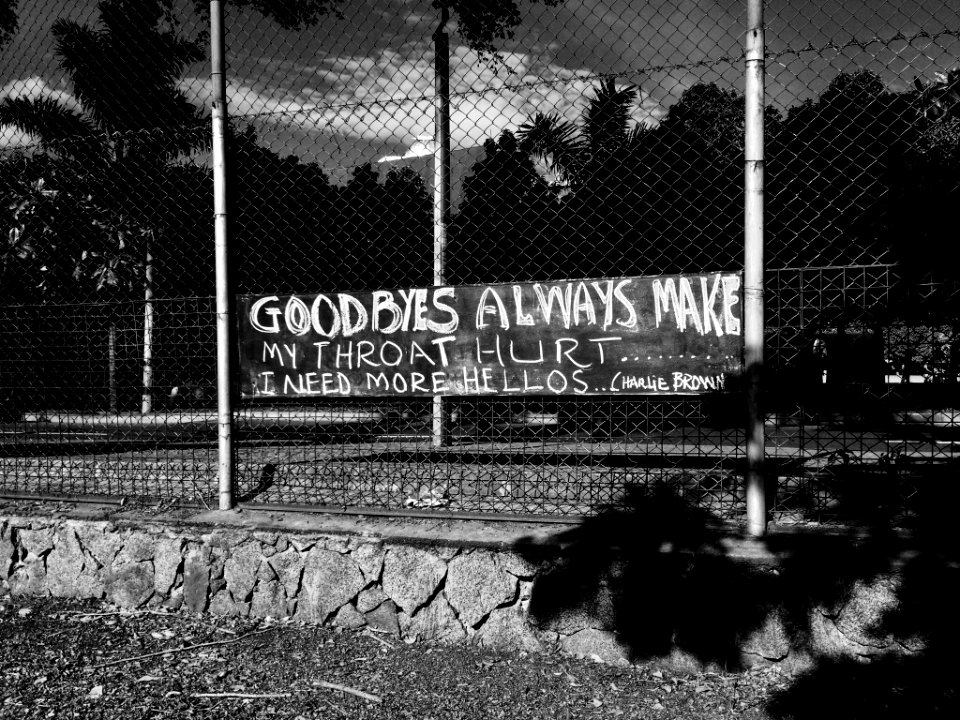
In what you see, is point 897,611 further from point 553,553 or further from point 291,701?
point 291,701

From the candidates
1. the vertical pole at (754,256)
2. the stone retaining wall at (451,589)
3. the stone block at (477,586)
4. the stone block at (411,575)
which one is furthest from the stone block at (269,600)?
the vertical pole at (754,256)

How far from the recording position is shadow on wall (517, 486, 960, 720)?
110 inches

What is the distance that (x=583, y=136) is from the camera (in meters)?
5.27

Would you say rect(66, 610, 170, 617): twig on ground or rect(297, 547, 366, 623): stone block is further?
rect(66, 610, 170, 617): twig on ground

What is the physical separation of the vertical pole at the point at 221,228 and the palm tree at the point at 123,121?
0.59 m

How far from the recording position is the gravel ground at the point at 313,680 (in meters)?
2.81

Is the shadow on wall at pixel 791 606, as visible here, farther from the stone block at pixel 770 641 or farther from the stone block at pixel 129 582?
the stone block at pixel 129 582

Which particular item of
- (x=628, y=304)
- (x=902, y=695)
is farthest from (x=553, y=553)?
(x=902, y=695)

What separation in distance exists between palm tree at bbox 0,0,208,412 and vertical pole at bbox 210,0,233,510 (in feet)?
1.94

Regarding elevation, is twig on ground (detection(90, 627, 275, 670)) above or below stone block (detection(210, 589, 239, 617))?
below

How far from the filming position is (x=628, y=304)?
3387 millimetres

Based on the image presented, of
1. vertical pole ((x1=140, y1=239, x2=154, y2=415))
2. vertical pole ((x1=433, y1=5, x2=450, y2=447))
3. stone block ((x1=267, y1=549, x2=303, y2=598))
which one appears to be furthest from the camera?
vertical pole ((x1=140, y1=239, x2=154, y2=415))

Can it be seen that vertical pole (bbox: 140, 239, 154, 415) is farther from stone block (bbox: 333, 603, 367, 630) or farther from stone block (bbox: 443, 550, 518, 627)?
stone block (bbox: 443, 550, 518, 627)

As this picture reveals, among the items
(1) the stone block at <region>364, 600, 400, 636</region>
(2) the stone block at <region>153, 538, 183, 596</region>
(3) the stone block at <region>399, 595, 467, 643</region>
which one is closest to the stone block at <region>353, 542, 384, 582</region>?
(1) the stone block at <region>364, 600, 400, 636</region>
